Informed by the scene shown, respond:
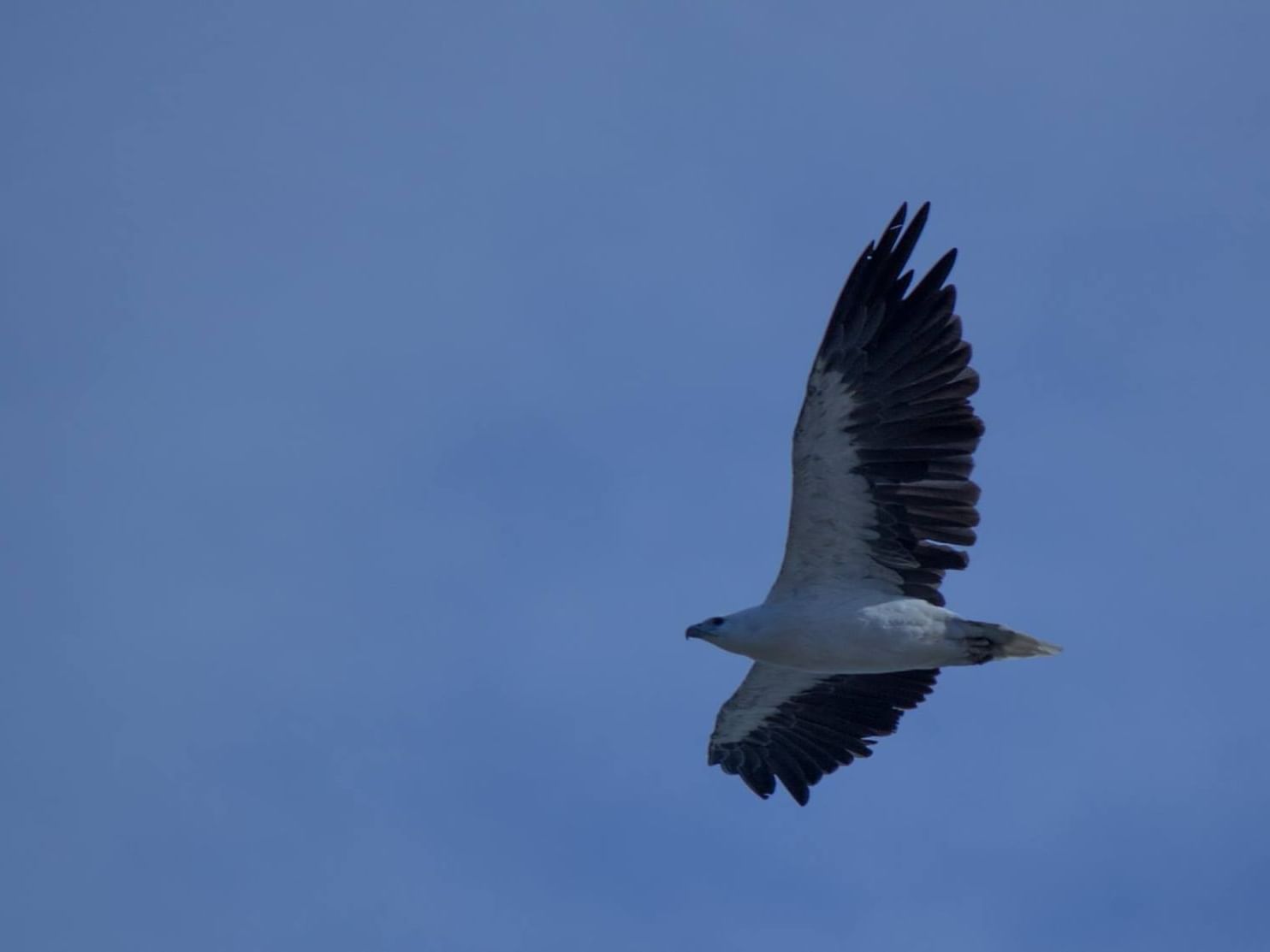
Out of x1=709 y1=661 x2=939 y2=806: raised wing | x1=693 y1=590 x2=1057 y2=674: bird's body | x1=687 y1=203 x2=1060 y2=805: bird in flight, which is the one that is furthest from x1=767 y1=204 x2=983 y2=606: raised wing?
x1=709 y1=661 x2=939 y2=806: raised wing

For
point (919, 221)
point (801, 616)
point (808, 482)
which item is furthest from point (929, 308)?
point (801, 616)

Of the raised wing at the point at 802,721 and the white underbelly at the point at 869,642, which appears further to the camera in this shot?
the raised wing at the point at 802,721

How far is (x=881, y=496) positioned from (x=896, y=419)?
671 mm

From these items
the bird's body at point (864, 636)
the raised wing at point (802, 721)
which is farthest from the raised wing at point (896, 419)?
the raised wing at point (802, 721)

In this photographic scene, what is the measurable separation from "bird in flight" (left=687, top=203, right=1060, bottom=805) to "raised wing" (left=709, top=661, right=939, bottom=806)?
1.11 metres

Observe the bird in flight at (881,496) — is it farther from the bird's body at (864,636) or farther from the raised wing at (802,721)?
the raised wing at (802,721)

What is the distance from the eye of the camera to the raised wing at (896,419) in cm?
1634

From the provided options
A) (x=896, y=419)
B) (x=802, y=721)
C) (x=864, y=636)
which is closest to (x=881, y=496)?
(x=896, y=419)

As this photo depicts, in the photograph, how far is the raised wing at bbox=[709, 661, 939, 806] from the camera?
60.7 feet

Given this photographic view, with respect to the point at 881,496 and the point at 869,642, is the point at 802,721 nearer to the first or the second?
the point at 869,642

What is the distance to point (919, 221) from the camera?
16234 millimetres

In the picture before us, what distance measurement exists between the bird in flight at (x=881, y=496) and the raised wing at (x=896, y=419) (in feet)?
0.03

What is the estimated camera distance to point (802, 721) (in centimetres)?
1894

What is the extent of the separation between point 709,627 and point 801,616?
2.82 ft
